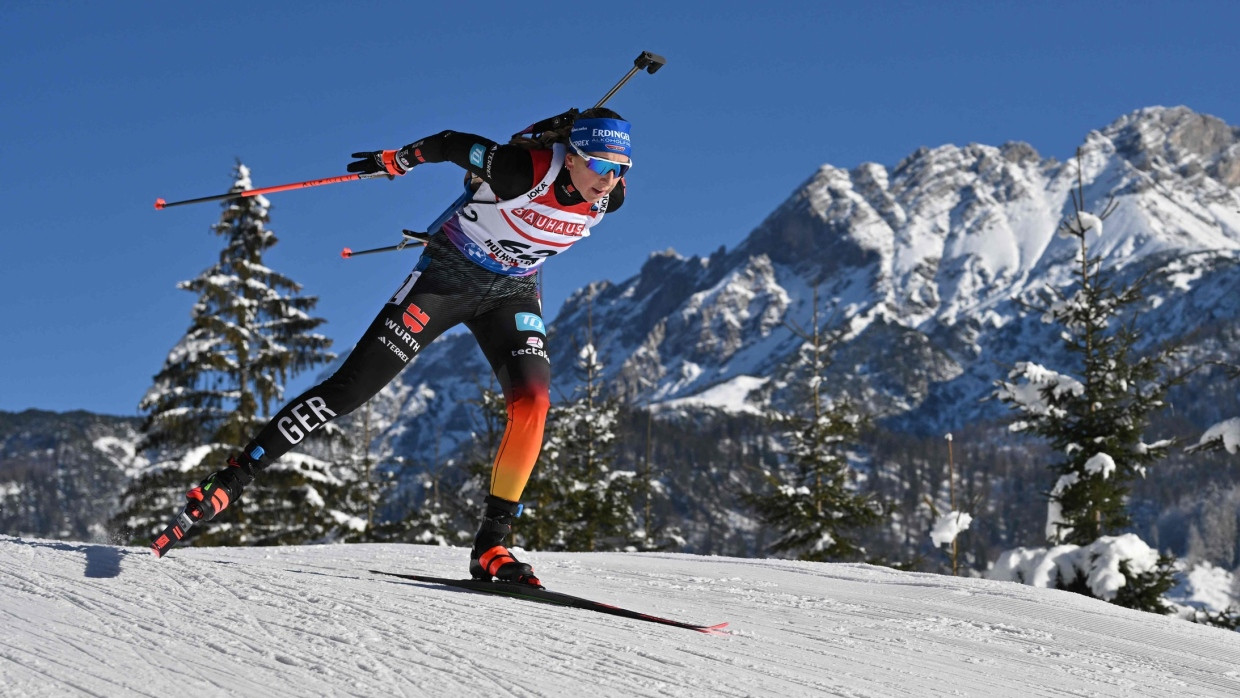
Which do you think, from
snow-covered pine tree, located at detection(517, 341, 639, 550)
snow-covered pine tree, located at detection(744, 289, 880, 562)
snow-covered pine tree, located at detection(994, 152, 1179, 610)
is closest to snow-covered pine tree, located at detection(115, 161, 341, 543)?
snow-covered pine tree, located at detection(517, 341, 639, 550)

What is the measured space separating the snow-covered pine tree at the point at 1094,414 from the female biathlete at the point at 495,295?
42.4 ft

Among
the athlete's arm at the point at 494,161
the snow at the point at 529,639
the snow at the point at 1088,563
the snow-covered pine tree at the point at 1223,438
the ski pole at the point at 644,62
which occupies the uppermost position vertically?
the snow-covered pine tree at the point at 1223,438

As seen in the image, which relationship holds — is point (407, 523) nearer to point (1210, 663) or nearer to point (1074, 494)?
point (1074, 494)

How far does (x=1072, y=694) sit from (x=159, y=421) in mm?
22050

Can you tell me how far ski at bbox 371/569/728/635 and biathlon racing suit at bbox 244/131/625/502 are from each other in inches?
19.9

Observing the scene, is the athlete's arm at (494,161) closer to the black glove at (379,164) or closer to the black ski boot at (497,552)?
the black glove at (379,164)

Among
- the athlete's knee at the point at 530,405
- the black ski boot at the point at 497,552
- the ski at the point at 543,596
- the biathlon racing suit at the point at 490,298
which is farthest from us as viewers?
the athlete's knee at the point at 530,405

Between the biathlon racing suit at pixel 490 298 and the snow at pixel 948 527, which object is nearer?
the biathlon racing suit at pixel 490 298

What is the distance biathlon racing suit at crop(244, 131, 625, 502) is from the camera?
4.83m

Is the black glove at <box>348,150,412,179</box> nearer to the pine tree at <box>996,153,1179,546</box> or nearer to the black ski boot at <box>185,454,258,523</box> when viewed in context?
the black ski boot at <box>185,454,258,523</box>

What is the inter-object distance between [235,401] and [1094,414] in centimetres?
1625

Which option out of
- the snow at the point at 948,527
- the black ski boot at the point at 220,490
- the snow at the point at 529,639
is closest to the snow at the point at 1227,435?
the snow at the point at 948,527

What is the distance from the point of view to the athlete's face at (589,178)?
15.8 feet

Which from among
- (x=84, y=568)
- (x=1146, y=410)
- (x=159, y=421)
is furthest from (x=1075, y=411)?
(x=159, y=421)
